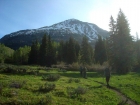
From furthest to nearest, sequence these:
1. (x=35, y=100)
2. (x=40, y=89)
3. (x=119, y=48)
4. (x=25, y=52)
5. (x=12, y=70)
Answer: (x=25, y=52) < (x=119, y=48) < (x=12, y=70) < (x=40, y=89) < (x=35, y=100)

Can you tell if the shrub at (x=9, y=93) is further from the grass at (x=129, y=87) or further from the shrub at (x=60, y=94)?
the grass at (x=129, y=87)

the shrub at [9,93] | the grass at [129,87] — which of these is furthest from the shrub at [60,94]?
the grass at [129,87]

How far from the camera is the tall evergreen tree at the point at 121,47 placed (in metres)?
49.1

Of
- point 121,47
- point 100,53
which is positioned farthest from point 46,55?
point 121,47

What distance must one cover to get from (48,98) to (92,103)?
461 centimetres

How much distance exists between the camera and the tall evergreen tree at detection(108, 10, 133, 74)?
161 ft

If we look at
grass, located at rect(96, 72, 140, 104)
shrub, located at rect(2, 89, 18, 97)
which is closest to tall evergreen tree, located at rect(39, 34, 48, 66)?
grass, located at rect(96, 72, 140, 104)

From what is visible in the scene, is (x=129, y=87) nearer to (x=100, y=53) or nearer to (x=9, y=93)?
(x=9, y=93)

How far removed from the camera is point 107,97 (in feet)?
64.6

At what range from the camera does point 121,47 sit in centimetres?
5041

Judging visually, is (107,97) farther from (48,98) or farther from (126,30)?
(126,30)

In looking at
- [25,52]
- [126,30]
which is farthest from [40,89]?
[25,52]

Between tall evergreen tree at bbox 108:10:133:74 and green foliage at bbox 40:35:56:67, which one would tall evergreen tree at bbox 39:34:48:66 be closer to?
green foliage at bbox 40:35:56:67

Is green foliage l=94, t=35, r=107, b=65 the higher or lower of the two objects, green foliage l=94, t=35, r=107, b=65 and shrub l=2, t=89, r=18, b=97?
the higher
